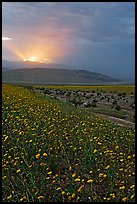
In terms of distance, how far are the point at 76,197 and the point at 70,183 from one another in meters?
0.24

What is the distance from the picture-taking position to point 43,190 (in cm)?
442

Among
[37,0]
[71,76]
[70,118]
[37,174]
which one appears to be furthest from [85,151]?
[71,76]

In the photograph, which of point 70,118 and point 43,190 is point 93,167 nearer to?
point 43,190

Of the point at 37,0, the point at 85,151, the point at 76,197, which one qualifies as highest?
the point at 37,0

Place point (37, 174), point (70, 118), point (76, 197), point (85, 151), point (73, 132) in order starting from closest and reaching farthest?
point (76, 197) < point (37, 174) < point (85, 151) < point (73, 132) < point (70, 118)

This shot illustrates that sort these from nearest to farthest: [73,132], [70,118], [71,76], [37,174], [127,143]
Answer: [37,174]
[127,143]
[73,132]
[70,118]
[71,76]

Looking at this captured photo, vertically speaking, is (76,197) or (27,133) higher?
(27,133)

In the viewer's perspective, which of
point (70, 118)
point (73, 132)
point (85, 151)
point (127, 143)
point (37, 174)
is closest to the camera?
point (37, 174)

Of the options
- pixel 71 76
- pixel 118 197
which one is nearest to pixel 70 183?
pixel 118 197

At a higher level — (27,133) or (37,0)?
(37,0)

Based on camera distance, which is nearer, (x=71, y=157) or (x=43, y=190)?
(x=43, y=190)

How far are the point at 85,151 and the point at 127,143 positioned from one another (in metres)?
1.52

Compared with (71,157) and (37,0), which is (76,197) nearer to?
(71,157)

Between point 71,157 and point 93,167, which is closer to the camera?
point 93,167
